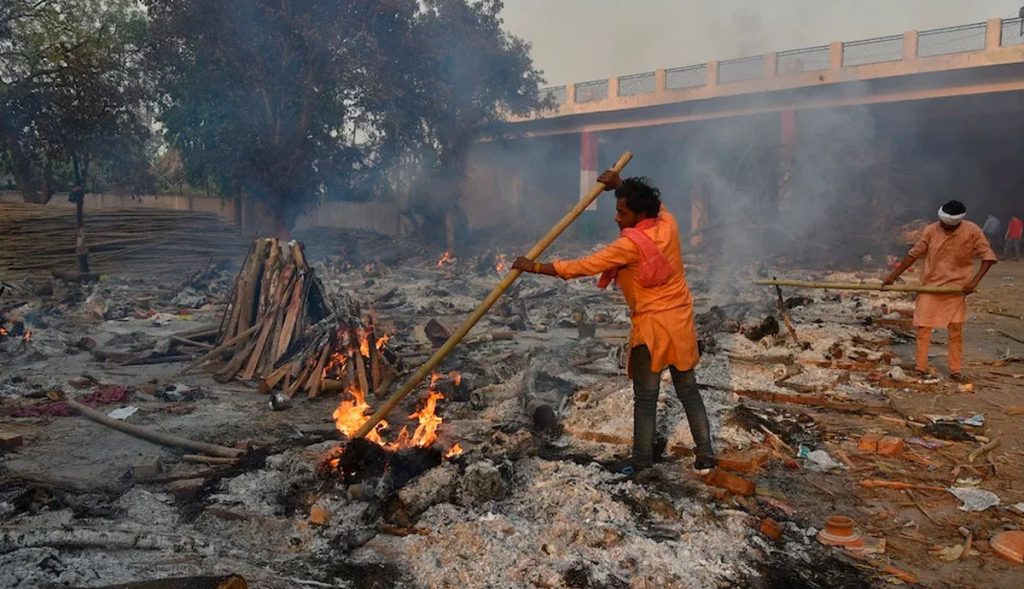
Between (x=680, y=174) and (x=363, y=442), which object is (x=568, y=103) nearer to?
(x=680, y=174)

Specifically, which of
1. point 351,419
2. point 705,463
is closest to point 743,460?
point 705,463

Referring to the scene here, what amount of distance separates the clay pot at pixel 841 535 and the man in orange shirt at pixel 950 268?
380 cm

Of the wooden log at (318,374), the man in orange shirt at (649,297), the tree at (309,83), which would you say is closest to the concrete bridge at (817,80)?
the tree at (309,83)

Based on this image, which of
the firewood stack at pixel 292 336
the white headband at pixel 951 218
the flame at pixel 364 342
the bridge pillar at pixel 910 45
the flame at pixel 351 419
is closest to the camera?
the flame at pixel 351 419

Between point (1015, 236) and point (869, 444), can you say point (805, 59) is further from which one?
point (869, 444)

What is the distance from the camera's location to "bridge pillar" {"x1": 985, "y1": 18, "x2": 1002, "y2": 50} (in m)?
17.0

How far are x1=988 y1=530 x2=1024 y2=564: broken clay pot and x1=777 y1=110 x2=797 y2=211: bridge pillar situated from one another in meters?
19.0

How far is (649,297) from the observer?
13.7 feet

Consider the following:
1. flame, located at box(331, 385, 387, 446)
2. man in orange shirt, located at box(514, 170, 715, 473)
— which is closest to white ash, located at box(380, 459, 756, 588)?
man in orange shirt, located at box(514, 170, 715, 473)

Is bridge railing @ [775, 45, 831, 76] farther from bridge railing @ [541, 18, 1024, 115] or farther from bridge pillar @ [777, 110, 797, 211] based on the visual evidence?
→ bridge pillar @ [777, 110, 797, 211]

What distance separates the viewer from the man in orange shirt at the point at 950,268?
6273 mm

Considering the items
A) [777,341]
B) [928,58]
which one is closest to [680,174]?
[928,58]

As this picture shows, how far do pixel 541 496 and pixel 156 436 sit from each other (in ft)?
9.72

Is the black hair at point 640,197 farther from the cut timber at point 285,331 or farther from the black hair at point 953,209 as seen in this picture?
the black hair at point 953,209
